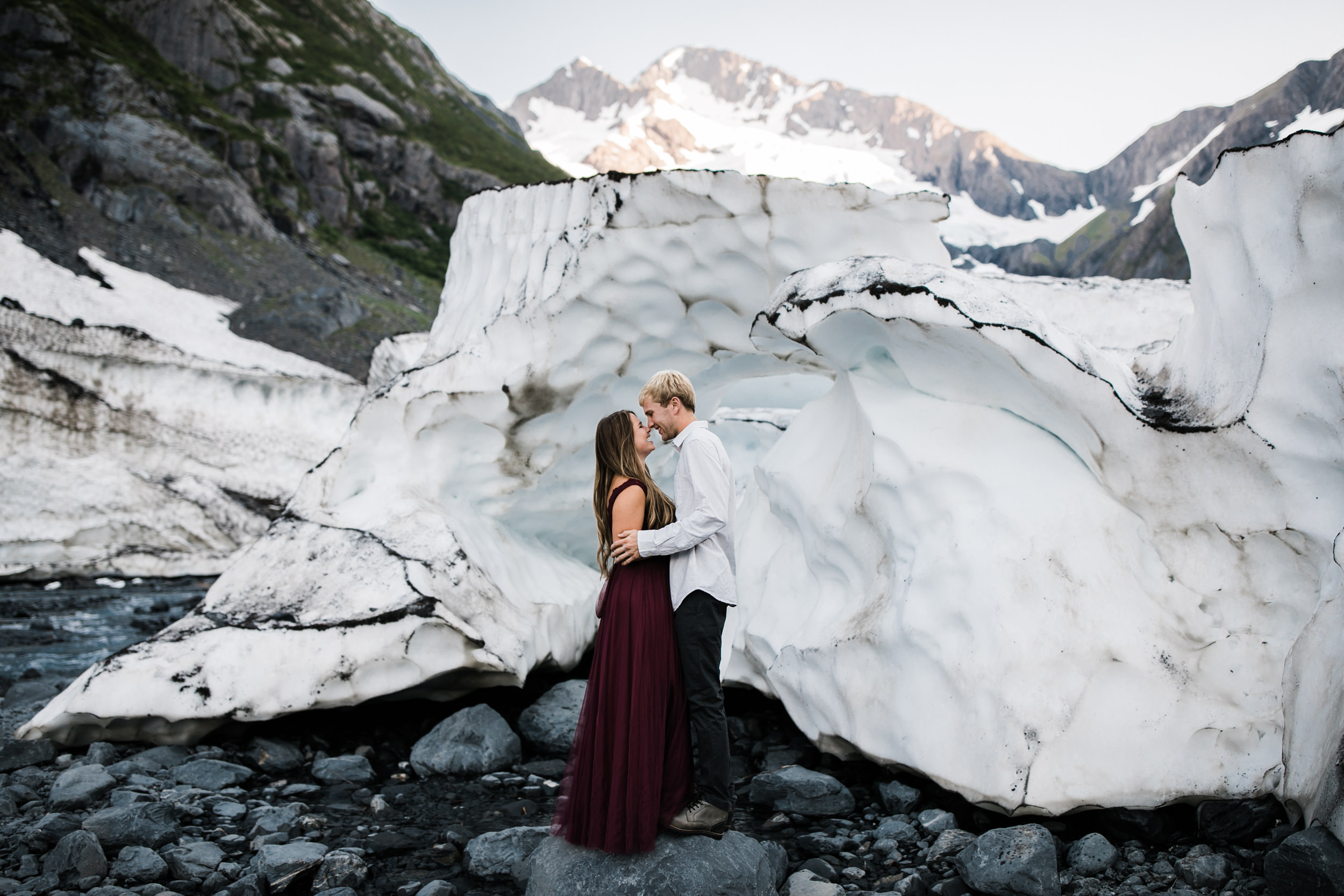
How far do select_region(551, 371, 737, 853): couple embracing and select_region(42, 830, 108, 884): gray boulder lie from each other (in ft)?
5.37

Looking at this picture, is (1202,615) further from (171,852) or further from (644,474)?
(171,852)

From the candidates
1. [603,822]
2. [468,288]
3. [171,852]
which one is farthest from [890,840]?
[468,288]

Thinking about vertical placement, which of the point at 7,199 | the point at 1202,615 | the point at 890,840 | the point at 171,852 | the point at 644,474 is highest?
the point at 7,199

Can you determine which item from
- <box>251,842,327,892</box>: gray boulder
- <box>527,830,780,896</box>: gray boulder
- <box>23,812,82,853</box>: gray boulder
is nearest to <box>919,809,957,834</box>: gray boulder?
<box>527,830,780,896</box>: gray boulder

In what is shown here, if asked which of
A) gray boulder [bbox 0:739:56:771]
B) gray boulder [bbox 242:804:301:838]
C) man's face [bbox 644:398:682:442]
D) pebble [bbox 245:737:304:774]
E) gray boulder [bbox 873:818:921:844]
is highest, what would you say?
man's face [bbox 644:398:682:442]

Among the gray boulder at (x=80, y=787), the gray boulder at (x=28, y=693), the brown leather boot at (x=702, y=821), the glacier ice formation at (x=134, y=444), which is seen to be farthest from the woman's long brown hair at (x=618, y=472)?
the glacier ice formation at (x=134, y=444)

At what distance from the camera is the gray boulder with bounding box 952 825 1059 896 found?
292 cm

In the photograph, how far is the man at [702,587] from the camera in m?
2.95

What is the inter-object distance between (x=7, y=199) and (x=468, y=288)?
1702cm

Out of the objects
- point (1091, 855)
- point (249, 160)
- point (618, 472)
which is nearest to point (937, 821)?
point (1091, 855)

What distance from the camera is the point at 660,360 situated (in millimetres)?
6035

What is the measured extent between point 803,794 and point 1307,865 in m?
1.82

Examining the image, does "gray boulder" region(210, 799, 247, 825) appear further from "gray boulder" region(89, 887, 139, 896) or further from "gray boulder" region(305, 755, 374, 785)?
"gray boulder" region(89, 887, 139, 896)

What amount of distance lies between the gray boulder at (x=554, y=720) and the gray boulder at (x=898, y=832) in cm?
170
